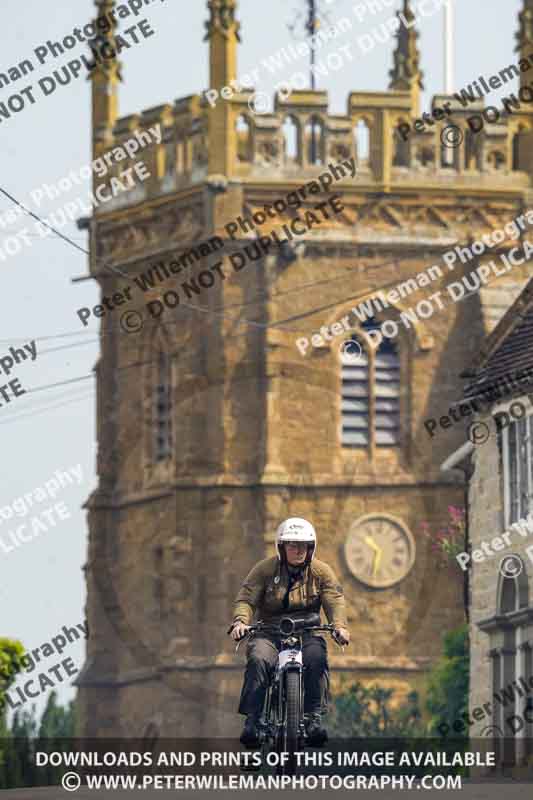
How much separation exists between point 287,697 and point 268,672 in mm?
408

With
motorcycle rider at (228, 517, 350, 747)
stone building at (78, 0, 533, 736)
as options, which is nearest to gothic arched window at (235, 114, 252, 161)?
stone building at (78, 0, 533, 736)

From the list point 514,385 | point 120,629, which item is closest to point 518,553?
point 514,385

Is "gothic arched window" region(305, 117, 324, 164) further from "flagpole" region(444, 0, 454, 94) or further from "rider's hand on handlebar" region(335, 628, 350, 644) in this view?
"rider's hand on handlebar" region(335, 628, 350, 644)

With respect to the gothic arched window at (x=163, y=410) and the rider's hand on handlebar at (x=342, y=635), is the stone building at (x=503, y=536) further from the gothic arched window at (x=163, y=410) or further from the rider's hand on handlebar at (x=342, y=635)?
the rider's hand on handlebar at (x=342, y=635)

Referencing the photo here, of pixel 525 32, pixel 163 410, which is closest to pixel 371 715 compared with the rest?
pixel 163 410

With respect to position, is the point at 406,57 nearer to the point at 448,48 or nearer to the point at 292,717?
the point at 448,48

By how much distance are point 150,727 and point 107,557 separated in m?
4.52

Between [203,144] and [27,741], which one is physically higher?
[203,144]

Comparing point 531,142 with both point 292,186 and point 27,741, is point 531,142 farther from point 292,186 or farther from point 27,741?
point 27,741

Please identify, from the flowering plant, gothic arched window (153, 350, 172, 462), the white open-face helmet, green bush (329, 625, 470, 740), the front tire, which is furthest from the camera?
gothic arched window (153, 350, 172, 462)

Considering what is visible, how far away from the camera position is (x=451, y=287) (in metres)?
70.8

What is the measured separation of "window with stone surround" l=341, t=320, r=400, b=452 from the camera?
7075cm

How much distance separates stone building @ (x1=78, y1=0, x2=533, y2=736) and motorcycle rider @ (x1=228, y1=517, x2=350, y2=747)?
43114mm

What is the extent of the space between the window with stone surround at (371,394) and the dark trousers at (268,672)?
4554cm
